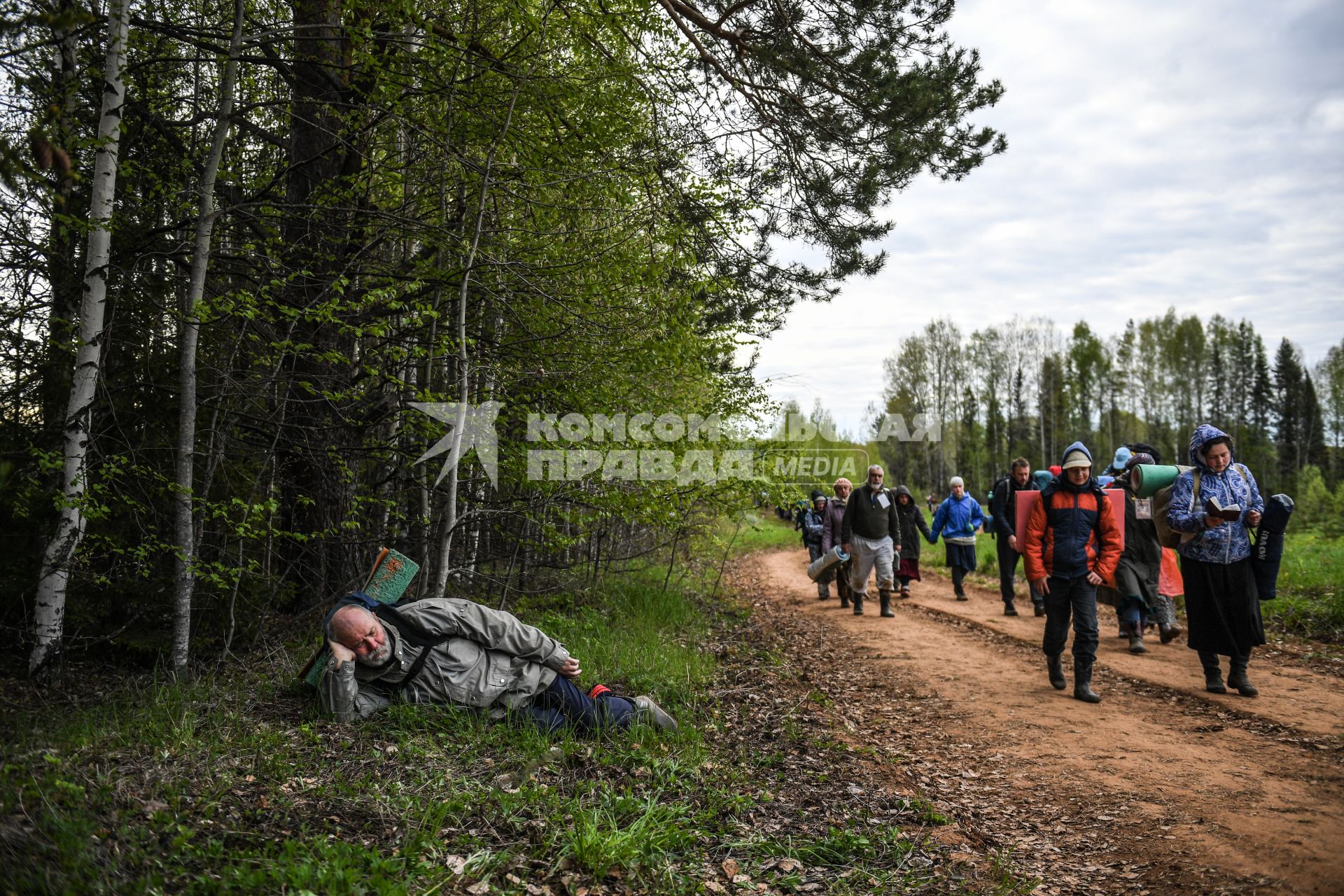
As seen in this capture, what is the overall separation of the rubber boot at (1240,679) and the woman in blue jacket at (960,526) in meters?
6.50

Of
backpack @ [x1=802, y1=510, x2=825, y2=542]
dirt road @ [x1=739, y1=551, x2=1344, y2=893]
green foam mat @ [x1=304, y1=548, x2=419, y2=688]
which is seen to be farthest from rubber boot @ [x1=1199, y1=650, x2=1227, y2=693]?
backpack @ [x1=802, y1=510, x2=825, y2=542]

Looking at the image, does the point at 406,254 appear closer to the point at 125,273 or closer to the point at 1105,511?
the point at 125,273

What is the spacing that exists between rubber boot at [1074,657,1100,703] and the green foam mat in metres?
5.66

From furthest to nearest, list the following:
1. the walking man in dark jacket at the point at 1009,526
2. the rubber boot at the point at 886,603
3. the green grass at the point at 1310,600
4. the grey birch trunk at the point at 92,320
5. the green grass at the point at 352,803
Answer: the rubber boot at the point at 886,603 < the walking man in dark jacket at the point at 1009,526 < the green grass at the point at 1310,600 < the grey birch trunk at the point at 92,320 < the green grass at the point at 352,803

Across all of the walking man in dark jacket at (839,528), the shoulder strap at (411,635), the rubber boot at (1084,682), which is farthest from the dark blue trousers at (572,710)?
the walking man in dark jacket at (839,528)

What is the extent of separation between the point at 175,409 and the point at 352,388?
148cm

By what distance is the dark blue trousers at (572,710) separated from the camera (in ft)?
16.6

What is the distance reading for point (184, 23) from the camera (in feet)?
22.7

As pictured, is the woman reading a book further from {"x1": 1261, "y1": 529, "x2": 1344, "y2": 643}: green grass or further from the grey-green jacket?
the grey-green jacket

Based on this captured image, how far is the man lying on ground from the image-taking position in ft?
15.6

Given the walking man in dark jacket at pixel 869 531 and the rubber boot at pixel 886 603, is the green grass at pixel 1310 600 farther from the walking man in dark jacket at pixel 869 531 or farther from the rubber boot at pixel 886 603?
the walking man in dark jacket at pixel 869 531

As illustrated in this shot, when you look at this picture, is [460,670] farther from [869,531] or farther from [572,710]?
[869,531]

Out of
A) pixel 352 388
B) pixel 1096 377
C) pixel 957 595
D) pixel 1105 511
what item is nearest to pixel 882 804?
pixel 1105 511

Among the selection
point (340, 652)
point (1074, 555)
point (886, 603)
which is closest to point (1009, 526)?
point (886, 603)
